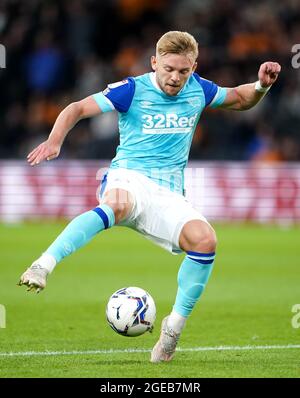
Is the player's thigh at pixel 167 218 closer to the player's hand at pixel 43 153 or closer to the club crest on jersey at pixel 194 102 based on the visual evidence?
the club crest on jersey at pixel 194 102

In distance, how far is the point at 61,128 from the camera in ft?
22.5

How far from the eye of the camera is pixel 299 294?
1099cm

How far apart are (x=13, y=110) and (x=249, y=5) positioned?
18.2 ft

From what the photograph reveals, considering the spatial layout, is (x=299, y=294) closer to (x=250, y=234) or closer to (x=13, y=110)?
(x=250, y=234)

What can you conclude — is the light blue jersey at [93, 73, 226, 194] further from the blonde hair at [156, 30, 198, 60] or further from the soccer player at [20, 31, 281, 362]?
the blonde hair at [156, 30, 198, 60]

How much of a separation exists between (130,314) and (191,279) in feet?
1.58

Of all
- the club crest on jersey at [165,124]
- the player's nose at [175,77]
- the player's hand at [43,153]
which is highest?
the player's nose at [175,77]

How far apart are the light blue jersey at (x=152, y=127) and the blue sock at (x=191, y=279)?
585 mm

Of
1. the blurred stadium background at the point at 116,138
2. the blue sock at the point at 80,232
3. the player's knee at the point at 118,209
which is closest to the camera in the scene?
the blue sock at the point at 80,232

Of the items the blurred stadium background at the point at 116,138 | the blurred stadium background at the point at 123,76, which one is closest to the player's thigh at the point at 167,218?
the blurred stadium background at the point at 116,138

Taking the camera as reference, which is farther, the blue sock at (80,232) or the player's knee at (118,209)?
the player's knee at (118,209)

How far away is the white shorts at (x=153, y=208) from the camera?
6984 mm

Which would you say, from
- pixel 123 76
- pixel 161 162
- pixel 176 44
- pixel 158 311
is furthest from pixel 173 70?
pixel 123 76
